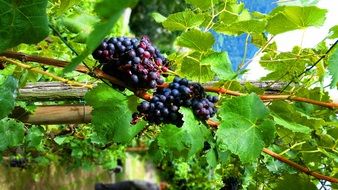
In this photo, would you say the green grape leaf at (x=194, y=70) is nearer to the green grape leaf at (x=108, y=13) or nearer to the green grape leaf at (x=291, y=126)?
the green grape leaf at (x=291, y=126)

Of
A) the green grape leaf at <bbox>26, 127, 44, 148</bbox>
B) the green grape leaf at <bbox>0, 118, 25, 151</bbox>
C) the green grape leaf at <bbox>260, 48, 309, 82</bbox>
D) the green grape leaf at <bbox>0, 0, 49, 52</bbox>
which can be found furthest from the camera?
the green grape leaf at <bbox>26, 127, 44, 148</bbox>

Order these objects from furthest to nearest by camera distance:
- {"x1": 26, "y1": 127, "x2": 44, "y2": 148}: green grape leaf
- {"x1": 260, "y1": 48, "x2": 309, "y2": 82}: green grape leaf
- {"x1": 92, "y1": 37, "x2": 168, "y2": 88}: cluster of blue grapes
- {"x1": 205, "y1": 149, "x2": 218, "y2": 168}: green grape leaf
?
{"x1": 26, "y1": 127, "x2": 44, "y2": 148}: green grape leaf < {"x1": 260, "y1": 48, "x2": 309, "y2": 82}: green grape leaf < {"x1": 205, "y1": 149, "x2": 218, "y2": 168}: green grape leaf < {"x1": 92, "y1": 37, "x2": 168, "y2": 88}: cluster of blue grapes

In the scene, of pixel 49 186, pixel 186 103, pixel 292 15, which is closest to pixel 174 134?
pixel 186 103

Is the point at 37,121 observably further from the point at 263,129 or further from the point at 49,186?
the point at 49,186

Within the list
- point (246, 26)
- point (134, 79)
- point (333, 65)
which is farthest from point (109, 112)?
point (333, 65)

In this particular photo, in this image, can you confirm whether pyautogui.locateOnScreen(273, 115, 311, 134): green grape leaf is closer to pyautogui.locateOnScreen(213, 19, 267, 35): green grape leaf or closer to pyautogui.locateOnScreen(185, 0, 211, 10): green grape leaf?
pyautogui.locateOnScreen(213, 19, 267, 35): green grape leaf

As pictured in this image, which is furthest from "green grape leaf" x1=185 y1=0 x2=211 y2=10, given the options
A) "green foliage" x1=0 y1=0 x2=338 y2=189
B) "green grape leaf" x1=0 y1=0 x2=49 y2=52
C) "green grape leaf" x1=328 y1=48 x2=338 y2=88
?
"green grape leaf" x1=0 y1=0 x2=49 y2=52
